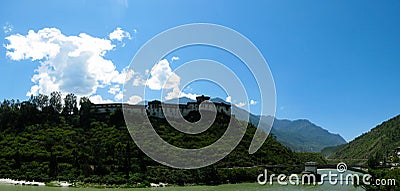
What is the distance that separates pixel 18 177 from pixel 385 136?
6244 cm

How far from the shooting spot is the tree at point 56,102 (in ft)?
169

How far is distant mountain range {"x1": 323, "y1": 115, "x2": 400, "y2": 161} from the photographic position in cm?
6787

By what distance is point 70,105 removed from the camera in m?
52.3

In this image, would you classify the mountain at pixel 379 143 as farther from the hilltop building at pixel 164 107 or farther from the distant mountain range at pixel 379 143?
the hilltop building at pixel 164 107

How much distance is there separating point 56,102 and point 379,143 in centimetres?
5494

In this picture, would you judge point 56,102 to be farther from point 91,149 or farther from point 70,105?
point 91,149

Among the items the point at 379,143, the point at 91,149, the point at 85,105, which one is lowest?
the point at 91,149

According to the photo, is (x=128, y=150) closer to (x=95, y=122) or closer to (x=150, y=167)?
(x=150, y=167)

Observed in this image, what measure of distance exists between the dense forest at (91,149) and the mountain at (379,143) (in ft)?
74.6

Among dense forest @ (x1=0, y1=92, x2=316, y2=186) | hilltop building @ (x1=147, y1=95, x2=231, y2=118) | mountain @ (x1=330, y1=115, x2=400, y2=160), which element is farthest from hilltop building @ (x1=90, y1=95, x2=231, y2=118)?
mountain @ (x1=330, y1=115, x2=400, y2=160)

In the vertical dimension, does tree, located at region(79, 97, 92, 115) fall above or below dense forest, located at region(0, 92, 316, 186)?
Answer: above

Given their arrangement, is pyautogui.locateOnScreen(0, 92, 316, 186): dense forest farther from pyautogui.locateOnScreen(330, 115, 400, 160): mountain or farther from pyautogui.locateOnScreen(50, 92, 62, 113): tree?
pyautogui.locateOnScreen(330, 115, 400, 160): mountain

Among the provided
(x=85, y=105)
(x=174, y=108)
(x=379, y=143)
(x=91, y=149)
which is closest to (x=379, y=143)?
(x=379, y=143)

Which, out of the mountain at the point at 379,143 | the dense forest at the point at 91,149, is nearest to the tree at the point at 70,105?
the dense forest at the point at 91,149
